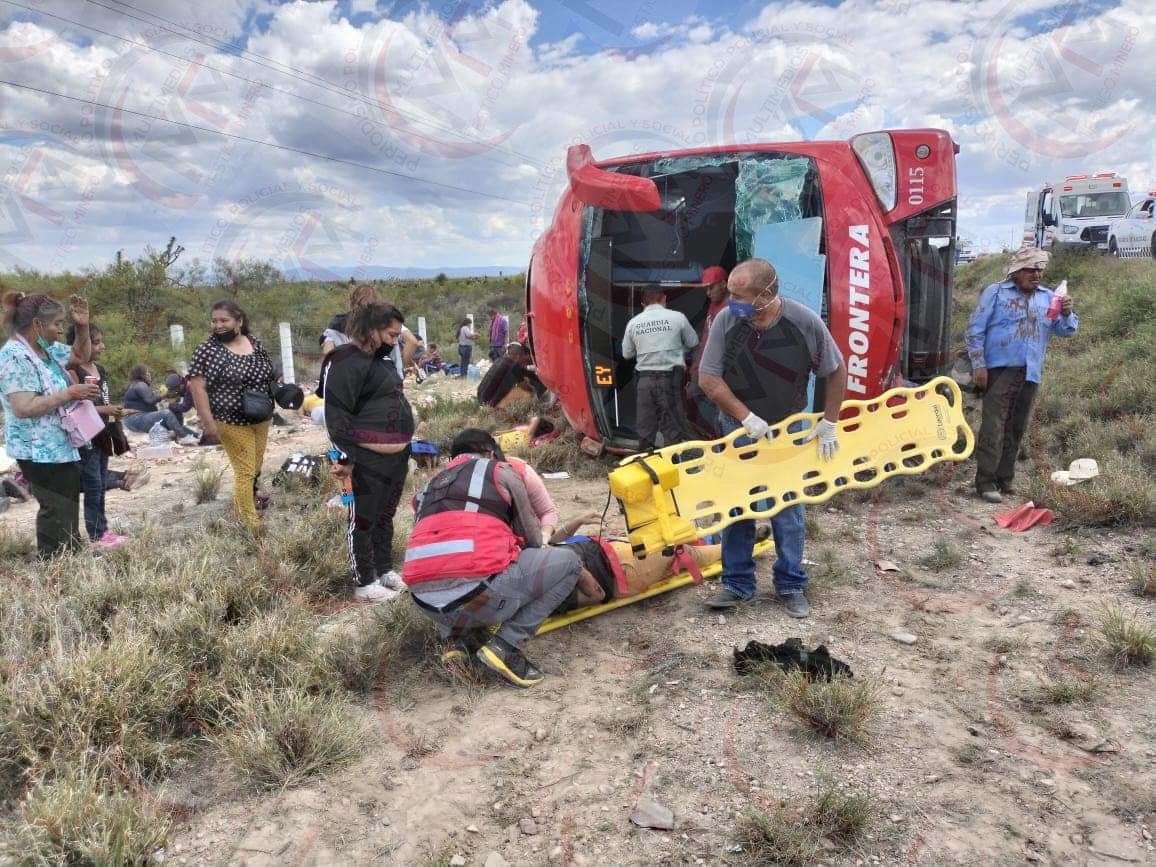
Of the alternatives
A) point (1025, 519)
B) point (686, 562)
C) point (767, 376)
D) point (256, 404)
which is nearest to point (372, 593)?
point (256, 404)

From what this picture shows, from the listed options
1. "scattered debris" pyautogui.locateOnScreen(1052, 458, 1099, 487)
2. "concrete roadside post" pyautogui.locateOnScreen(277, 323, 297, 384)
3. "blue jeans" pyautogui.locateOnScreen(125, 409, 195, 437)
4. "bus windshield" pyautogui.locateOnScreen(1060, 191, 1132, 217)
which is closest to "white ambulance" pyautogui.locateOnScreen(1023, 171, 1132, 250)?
"bus windshield" pyautogui.locateOnScreen(1060, 191, 1132, 217)

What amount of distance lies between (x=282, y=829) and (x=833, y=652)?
2430mm

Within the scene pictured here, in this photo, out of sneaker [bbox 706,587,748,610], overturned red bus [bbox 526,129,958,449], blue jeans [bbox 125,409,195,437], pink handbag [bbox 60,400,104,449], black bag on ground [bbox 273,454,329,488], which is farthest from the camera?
blue jeans [bbox 125,409,195,437]

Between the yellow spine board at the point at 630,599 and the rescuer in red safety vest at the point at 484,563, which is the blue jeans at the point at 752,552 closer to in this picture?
the yellow spine board at the point at 630,599

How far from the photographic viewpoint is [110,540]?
17.2 feet

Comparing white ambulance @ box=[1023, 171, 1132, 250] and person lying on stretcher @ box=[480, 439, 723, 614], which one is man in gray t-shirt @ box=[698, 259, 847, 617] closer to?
person lying on stretcher @ box=[480, 439, 723, 614]

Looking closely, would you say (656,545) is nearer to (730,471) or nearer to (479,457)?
(730,471)

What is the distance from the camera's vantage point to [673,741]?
2859 millimetres

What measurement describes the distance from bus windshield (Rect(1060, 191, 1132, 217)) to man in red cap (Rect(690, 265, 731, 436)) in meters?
19.3

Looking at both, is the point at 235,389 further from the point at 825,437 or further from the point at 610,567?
the point at 825,437

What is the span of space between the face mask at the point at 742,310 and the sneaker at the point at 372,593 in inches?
97.2

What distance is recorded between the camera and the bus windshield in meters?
20.2

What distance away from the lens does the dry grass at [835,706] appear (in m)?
2.77

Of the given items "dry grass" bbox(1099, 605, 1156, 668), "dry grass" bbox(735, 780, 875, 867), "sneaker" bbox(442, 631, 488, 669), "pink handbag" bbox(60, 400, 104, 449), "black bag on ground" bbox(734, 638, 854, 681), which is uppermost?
"pink handbag" bbox(60, 400, 104, 449)
